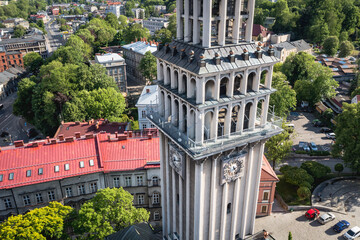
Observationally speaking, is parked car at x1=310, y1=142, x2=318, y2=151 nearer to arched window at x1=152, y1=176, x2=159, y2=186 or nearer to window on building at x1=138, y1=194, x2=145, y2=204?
arched window at x1=152, y1=176, x2=159, y2=186

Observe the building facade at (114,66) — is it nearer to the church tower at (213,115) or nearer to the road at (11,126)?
the road at (11,126)

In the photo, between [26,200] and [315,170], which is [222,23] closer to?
[26,200]

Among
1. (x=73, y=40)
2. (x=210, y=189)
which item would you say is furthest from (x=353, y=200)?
(x=73, y=40)

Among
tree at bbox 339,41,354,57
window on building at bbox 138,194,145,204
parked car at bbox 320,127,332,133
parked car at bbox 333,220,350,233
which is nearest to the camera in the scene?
parked car at bbox 333,220,350,233

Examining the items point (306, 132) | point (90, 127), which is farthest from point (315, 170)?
point (90, 127)

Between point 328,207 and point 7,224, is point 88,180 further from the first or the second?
point 328,207

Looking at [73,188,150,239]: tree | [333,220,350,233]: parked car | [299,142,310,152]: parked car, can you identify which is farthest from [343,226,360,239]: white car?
[73,188,150,239]: tree
